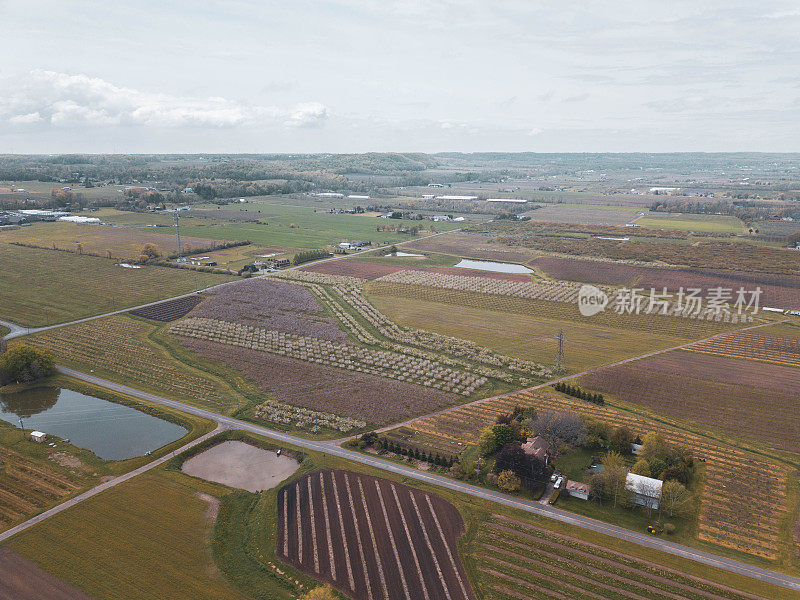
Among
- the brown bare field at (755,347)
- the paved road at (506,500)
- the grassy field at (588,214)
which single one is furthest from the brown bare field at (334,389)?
the grassy field at (588,214)

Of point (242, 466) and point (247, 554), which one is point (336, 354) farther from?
point (247, 554)

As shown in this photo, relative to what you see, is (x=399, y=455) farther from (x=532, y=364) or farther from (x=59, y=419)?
(x=59, y=419)

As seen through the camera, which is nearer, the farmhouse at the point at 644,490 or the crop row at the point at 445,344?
the farmhouse at the point at 644,490

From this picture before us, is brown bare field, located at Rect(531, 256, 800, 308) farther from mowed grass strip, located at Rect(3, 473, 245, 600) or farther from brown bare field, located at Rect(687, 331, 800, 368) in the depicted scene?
mowed grass strip, located at Rect(3, 473, 245, 600)

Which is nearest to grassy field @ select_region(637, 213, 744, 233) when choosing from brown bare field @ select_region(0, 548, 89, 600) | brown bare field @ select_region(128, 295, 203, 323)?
brown bare field @ select_region(128, 295, 203, 323)

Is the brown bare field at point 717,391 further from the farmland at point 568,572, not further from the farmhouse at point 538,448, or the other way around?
the farmland at point 568,572

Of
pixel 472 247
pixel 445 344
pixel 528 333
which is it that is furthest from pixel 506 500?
pixel 472 247
